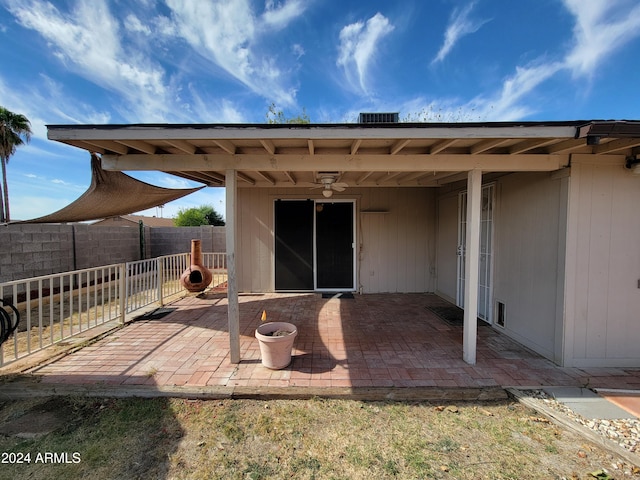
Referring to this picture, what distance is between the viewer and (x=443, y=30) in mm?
7508

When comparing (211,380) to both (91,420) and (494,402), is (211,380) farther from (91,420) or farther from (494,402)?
(494,402)

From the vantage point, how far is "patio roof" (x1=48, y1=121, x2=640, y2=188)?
2.38 meters

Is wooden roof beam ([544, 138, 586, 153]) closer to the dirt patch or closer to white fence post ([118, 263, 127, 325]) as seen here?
the dirt patch

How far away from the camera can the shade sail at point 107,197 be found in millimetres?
3129

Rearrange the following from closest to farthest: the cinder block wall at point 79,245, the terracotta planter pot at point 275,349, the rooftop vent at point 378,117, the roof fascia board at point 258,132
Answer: the roof fascia board at point 258,132 < the terracotta planter pot at point 275,349 < the rooftop vent at point 378,117 < the cinder block wall at point 79,245

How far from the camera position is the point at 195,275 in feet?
19.6

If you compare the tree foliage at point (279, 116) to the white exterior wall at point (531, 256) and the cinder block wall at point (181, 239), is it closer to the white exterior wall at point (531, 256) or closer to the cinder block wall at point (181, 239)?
the cinder block wall at point (181, 239)

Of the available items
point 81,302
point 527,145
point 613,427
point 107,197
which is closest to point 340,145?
point 527,145

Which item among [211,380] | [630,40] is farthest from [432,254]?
[630,40]

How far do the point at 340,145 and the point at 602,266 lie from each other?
124 inches

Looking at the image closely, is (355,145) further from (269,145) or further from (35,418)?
(35,418)

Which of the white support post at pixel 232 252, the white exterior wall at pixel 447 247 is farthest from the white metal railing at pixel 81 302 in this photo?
the white exterior wall at pixel 447 247

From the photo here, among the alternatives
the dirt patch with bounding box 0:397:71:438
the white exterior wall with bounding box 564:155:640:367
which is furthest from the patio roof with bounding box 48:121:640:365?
the dirt patch with bounding box 0:397:71:438

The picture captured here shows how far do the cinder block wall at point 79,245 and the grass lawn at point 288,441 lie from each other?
4.95 m
